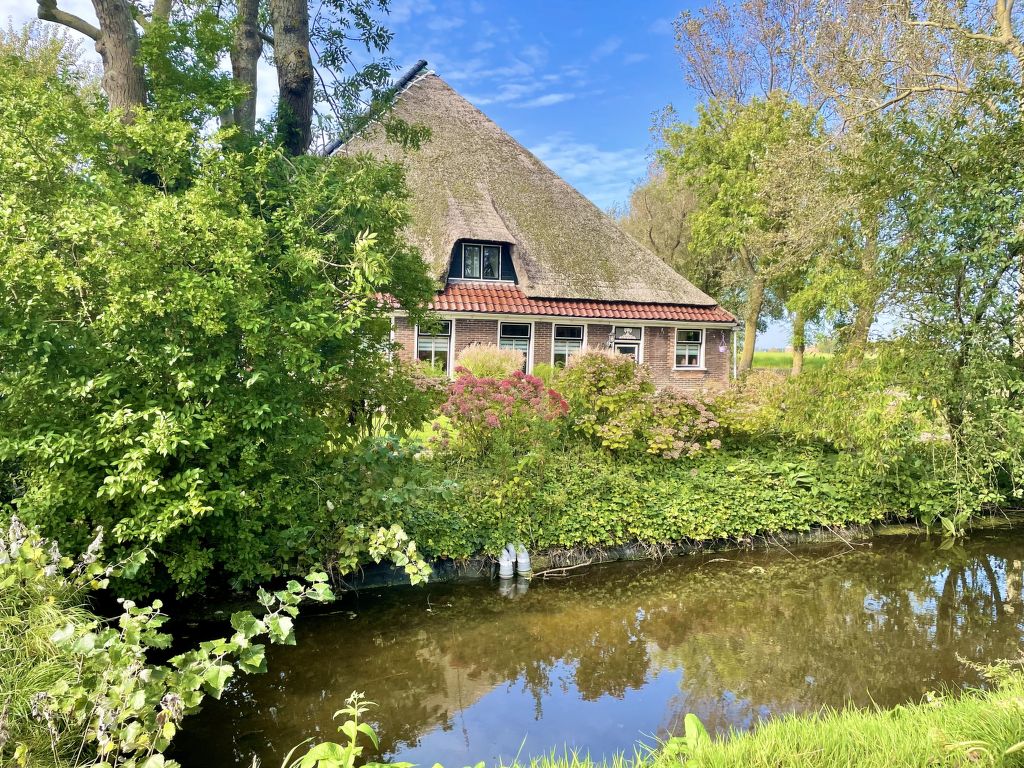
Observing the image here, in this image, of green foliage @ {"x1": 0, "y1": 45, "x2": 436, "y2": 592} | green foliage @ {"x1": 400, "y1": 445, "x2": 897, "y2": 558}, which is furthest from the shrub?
green foliage @ {"x1": 0, "y1": 45, "x2": 436, "y2": 592}

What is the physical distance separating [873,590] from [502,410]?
4.82 m

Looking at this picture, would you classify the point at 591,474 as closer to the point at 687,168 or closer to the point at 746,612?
the point at 746,612

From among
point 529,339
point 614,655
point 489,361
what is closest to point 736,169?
point 529,339

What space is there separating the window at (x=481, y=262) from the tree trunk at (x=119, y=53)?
39.5 ft

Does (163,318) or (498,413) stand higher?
(163,318)

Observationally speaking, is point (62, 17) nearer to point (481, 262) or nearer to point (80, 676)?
point (80, 676)

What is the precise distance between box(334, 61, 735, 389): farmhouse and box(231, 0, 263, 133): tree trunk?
32.4 ft

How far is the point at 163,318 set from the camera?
479 centimetres

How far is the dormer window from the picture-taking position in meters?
18.3

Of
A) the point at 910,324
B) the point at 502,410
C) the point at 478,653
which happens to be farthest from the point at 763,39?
the point at 478,653

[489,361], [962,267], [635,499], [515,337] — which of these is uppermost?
[962,267]

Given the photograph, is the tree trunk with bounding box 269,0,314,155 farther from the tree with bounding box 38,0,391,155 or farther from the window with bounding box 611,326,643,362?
the window with bounding box 611,326,643,362

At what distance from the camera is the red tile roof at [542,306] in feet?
58.0

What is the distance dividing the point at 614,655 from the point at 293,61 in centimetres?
677
